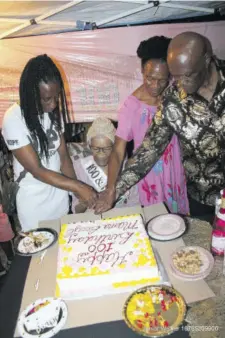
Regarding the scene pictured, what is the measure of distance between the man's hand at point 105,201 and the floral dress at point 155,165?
0.43 m

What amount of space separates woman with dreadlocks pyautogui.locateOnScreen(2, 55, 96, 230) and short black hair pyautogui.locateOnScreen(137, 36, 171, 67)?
1.94ft

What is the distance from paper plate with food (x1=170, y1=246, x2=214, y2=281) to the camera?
129 centimetres

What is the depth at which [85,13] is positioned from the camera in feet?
9.23

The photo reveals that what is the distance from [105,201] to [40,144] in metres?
0.51

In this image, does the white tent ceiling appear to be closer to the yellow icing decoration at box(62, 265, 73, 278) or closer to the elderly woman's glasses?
the elderly woman's glasses

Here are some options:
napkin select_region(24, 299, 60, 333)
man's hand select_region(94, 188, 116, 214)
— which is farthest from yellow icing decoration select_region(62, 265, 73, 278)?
man's hand select_region(94, 188, 116, 214)

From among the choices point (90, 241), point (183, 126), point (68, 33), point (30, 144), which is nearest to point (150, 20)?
point (68, 33)

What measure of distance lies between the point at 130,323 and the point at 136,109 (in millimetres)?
1448

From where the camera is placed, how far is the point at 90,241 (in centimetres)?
144

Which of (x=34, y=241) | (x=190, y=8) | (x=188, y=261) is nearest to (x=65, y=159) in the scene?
(x=34, y=241)

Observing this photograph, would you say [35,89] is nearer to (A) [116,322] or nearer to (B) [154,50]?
(B) [154,50]

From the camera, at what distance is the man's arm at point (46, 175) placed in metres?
1.86

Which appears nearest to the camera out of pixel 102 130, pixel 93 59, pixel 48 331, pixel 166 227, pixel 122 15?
pixel 48 331

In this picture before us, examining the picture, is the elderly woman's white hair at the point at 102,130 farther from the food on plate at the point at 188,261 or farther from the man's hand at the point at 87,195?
the food on plate at the point at 188,261
